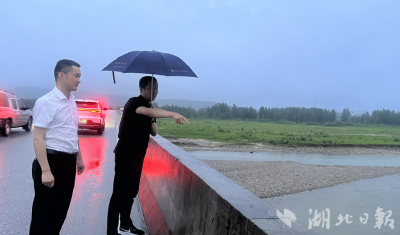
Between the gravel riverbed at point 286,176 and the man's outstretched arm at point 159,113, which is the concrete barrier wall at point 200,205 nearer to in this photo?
the man's outstretched arm at point 159,113

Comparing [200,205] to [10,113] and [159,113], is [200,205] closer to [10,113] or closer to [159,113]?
[159,113]

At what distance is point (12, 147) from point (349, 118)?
201303mm

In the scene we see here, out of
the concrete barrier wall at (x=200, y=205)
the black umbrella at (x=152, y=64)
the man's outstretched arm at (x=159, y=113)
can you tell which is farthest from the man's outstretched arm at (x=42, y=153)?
the black umbrella at (x=152, y=64)

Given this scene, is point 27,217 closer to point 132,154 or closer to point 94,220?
point 94,220

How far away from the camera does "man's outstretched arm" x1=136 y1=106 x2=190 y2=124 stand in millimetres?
3369

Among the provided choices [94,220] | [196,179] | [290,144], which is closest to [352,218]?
[94,220]

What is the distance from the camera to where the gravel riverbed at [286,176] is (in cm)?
1953

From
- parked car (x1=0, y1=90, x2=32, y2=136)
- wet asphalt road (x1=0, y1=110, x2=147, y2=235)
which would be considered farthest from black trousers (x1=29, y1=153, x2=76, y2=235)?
parked car (x1=0, y1=90, x2=32, y2=136)

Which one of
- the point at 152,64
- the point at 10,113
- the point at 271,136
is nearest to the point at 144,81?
the point at 152,64

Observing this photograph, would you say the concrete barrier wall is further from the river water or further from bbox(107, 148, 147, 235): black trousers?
the river water

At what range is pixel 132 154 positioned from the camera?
4.26 meters

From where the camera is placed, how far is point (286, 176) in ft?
77.6

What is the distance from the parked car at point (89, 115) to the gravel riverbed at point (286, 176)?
8.00 meters

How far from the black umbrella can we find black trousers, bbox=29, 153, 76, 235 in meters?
1.60
